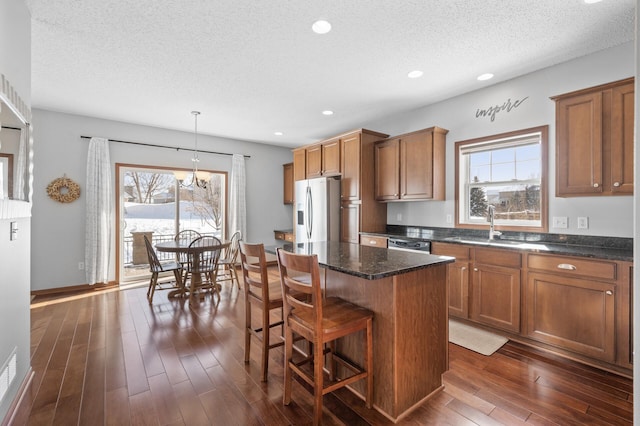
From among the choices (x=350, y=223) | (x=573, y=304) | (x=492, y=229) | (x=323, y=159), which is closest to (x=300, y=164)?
(x=323, y=159)

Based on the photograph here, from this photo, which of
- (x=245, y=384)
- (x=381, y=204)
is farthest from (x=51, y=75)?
(x=381, y=204)

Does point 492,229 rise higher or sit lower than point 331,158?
lower

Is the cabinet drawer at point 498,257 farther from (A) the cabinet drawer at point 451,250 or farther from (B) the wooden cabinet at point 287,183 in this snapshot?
(B) the wooden cabinet at point 287,183

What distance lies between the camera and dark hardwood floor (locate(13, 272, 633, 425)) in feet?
5.71

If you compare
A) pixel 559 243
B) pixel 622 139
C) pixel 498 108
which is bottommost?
pixel 559 243

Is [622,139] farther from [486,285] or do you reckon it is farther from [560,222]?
[486,285]

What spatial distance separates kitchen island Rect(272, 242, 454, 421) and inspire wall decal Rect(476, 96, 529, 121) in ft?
7.97

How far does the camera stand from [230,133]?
5.56 metres

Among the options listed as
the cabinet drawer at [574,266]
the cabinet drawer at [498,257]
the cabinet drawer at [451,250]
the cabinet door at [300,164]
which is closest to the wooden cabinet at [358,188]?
the cabinet door at [300,164]

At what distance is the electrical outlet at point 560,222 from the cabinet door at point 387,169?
5.85 feet

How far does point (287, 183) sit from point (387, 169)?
116 inches

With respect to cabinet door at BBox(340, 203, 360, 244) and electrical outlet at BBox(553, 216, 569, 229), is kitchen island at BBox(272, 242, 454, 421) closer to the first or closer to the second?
electrical outlet at BBox(553, 216, 569, 229)

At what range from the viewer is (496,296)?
2.83 metres

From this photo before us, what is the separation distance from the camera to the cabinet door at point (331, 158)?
4625 millimetres
